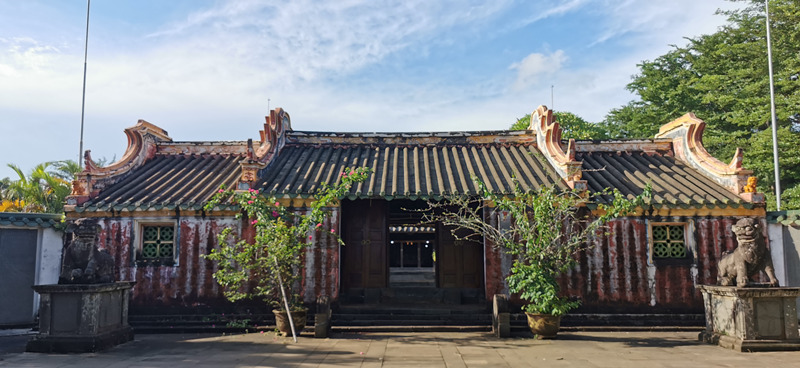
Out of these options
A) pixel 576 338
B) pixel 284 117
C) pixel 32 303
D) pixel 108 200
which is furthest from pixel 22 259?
pixel 576 338

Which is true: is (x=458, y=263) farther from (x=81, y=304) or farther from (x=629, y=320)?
(x=81, y=304)

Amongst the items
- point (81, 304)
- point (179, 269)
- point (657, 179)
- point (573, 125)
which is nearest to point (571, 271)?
point (657, 179)

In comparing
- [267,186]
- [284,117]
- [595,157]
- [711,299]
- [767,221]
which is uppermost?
[284,117]

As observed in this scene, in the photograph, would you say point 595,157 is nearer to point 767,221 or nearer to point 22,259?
point 767,221

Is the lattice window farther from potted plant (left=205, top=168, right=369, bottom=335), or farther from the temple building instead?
potted plant (left=205, top=168, right=369, bottom=335)

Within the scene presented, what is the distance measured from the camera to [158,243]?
35.3ft

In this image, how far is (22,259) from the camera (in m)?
10.5

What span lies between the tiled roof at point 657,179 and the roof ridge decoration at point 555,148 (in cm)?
38

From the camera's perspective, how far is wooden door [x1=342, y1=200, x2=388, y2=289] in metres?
12.1

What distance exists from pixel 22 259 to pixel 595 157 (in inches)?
517

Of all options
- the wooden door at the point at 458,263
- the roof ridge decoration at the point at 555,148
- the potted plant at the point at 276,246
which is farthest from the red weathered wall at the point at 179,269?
the roof ridge decoration at the point at 555,148

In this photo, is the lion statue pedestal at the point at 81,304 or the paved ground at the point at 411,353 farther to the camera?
the lion statue pedestal at the point at 81,304

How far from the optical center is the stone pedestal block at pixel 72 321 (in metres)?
8.07

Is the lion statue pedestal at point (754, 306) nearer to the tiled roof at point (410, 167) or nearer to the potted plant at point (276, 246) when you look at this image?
the tiled roof at point (410, 167)
